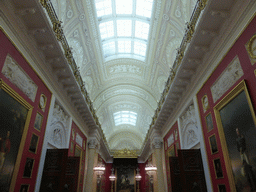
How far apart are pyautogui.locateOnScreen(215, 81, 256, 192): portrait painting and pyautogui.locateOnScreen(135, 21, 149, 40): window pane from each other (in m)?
8.55

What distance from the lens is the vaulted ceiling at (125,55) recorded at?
30.5 feet

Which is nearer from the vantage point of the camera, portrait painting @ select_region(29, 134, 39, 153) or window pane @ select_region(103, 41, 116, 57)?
portrait painting @ select_region(29, 134, 39, 153)

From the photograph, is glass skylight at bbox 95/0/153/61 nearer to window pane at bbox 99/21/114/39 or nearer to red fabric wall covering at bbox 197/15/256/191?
window pane at bbox 99/21/114/39

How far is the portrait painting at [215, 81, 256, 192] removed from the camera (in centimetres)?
436

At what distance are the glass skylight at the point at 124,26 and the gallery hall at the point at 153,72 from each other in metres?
0.08

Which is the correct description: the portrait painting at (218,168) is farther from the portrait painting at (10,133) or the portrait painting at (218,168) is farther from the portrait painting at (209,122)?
the portrait painting at (10,133)

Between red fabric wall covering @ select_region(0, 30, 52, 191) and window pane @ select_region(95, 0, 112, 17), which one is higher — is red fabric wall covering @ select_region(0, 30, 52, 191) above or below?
below

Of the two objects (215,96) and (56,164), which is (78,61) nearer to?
(56,164)

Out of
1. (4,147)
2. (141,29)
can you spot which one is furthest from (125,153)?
(4,147)

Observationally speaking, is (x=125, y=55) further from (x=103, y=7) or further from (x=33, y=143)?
(x=33, y=143)

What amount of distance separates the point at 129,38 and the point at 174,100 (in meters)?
6.29

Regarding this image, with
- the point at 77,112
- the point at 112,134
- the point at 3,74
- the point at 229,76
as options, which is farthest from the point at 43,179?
the point at 112,134

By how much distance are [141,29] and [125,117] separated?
17.0 m

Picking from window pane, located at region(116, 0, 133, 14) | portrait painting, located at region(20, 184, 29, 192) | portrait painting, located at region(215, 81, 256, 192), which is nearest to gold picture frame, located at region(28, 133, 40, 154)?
portrait painting, located at region(20, 184, 29, 192)
